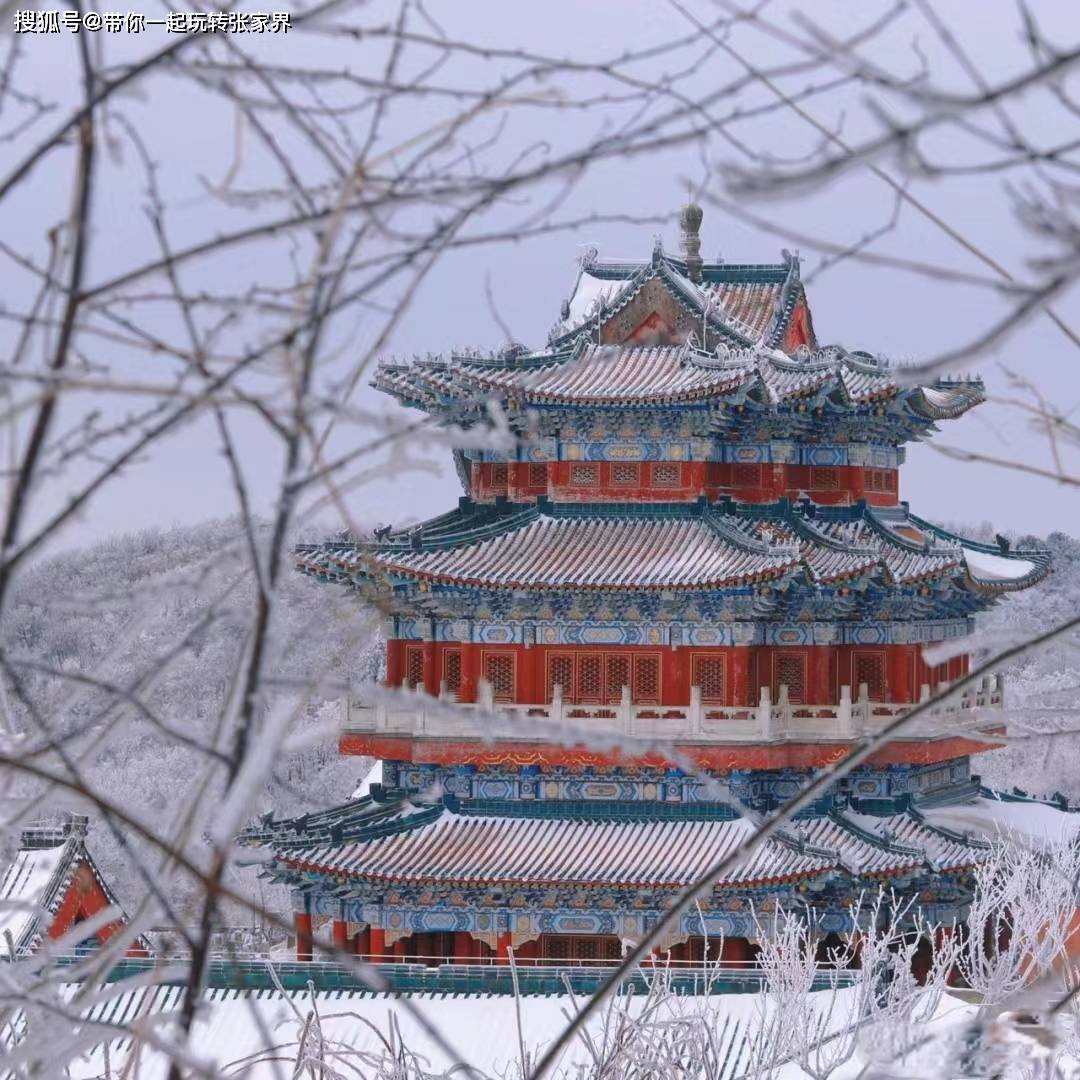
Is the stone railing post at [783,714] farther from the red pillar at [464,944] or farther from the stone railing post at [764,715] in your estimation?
the red pillar at [464,944]

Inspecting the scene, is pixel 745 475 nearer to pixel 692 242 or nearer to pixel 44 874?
pixel 692 242

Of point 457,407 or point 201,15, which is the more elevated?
point 201,15

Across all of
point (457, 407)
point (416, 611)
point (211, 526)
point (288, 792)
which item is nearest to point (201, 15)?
point (457, 407)

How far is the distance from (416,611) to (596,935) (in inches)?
143

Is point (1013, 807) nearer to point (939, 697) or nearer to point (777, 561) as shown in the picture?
point (777, 561)

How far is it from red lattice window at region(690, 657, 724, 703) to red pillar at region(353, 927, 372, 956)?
12.9 ft

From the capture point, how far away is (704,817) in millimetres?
19219

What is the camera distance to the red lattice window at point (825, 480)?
2102 cm

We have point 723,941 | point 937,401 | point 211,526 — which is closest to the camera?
point 723,941

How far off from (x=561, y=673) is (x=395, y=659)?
72.6 inches

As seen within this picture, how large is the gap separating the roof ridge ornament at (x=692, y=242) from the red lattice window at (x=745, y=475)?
2.41 meters

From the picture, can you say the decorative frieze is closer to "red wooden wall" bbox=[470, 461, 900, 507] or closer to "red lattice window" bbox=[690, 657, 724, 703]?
"red lattice window" bbox=[690, 657, 724, 703]

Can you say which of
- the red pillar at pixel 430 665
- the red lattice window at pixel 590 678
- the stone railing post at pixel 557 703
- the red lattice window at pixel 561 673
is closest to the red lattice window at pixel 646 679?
the red lattice window at pixel 590 678

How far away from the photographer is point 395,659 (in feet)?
67.6
